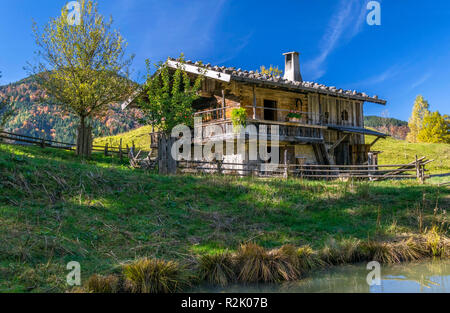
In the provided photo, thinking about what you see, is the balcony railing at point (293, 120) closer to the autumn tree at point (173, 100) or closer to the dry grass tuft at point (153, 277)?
the autumn tree at point (173, 100)

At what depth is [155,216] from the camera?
393 inches

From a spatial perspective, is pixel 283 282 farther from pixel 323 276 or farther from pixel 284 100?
pixel 284 100

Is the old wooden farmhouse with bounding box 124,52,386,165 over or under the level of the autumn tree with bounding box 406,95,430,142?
under

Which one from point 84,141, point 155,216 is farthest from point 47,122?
point 155,216

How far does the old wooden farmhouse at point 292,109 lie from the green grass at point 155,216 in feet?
18.9

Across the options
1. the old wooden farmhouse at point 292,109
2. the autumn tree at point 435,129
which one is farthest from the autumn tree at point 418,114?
the old wooden farmhouse at point 292,109

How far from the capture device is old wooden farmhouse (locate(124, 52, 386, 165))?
19172 mm

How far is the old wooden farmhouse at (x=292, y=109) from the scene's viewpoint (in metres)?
19.2

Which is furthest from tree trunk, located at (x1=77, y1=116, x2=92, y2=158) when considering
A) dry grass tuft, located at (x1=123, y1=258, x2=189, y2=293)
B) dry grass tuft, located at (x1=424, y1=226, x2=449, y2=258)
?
dry grass tuft, located at (x1=424, y1=226, x2=449, y2=258)

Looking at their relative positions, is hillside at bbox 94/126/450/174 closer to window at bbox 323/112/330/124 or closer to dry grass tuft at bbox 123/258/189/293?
window at bbox 323/112/330/124

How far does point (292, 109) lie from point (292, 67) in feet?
15.9

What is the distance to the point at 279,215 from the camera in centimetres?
1127

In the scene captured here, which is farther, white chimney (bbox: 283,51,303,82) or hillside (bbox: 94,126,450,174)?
hillside (bbox: 94,126,450,174)
